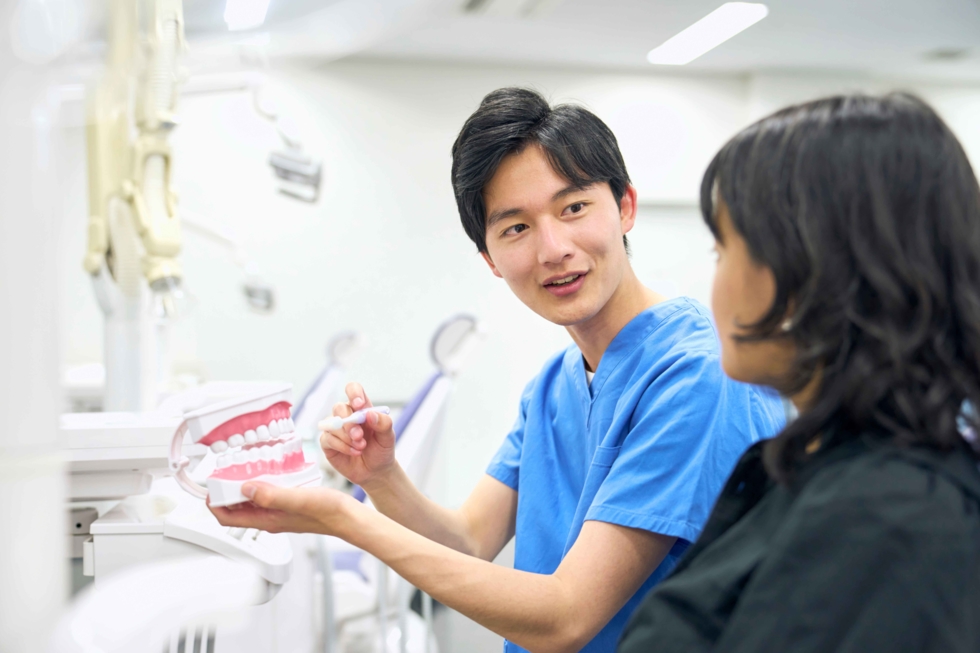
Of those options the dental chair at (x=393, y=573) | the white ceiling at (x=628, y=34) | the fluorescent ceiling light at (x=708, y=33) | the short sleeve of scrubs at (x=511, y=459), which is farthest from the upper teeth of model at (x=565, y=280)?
the fluorescent ceiling light at (x=708, y=33)

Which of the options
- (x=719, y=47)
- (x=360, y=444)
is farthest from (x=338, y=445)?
(x=719, y=47)

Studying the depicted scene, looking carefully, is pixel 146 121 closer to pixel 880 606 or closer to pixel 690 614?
pixel 690 614

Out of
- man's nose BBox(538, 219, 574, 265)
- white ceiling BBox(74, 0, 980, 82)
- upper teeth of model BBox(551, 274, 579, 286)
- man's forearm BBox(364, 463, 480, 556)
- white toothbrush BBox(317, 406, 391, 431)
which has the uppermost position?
white ceiling BBox(74, 0, 980, 82)

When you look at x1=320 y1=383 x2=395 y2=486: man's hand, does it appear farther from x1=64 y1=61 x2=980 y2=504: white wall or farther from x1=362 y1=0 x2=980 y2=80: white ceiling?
x1=362 y1=0 x2=980 y2=80: white ceiling

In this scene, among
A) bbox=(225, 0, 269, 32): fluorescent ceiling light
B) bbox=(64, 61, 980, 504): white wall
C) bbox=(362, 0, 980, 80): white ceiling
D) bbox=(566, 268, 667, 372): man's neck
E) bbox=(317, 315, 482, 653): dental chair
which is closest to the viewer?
bbox=(566, 268, 667, 372): man's neck

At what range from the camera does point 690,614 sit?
570mm

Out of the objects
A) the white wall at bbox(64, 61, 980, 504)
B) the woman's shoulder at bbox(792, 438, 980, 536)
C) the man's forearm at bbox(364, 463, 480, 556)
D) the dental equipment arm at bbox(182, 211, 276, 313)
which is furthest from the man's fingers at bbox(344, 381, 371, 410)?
the white wall at bbox(64, 61, 980, 504)

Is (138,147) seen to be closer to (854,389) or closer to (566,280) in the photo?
(566,280)

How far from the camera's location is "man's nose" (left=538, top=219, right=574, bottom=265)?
99cm

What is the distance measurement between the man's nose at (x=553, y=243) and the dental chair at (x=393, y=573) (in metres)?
0.75

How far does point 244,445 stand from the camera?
80 centimetres

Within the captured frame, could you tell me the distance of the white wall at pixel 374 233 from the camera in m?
4.16

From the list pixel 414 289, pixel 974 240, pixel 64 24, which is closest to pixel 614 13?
pixel 414 289

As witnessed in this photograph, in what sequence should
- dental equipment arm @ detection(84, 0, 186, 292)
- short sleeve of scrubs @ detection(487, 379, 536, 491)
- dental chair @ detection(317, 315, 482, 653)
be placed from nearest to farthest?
1. short sleeve of scrubs @ detection(487, 379, 536, 491)
2. dental equipment arm @ detection(84, 0, 186, 292)
3. dental chair @ detection(317, 315, 482, 653)
